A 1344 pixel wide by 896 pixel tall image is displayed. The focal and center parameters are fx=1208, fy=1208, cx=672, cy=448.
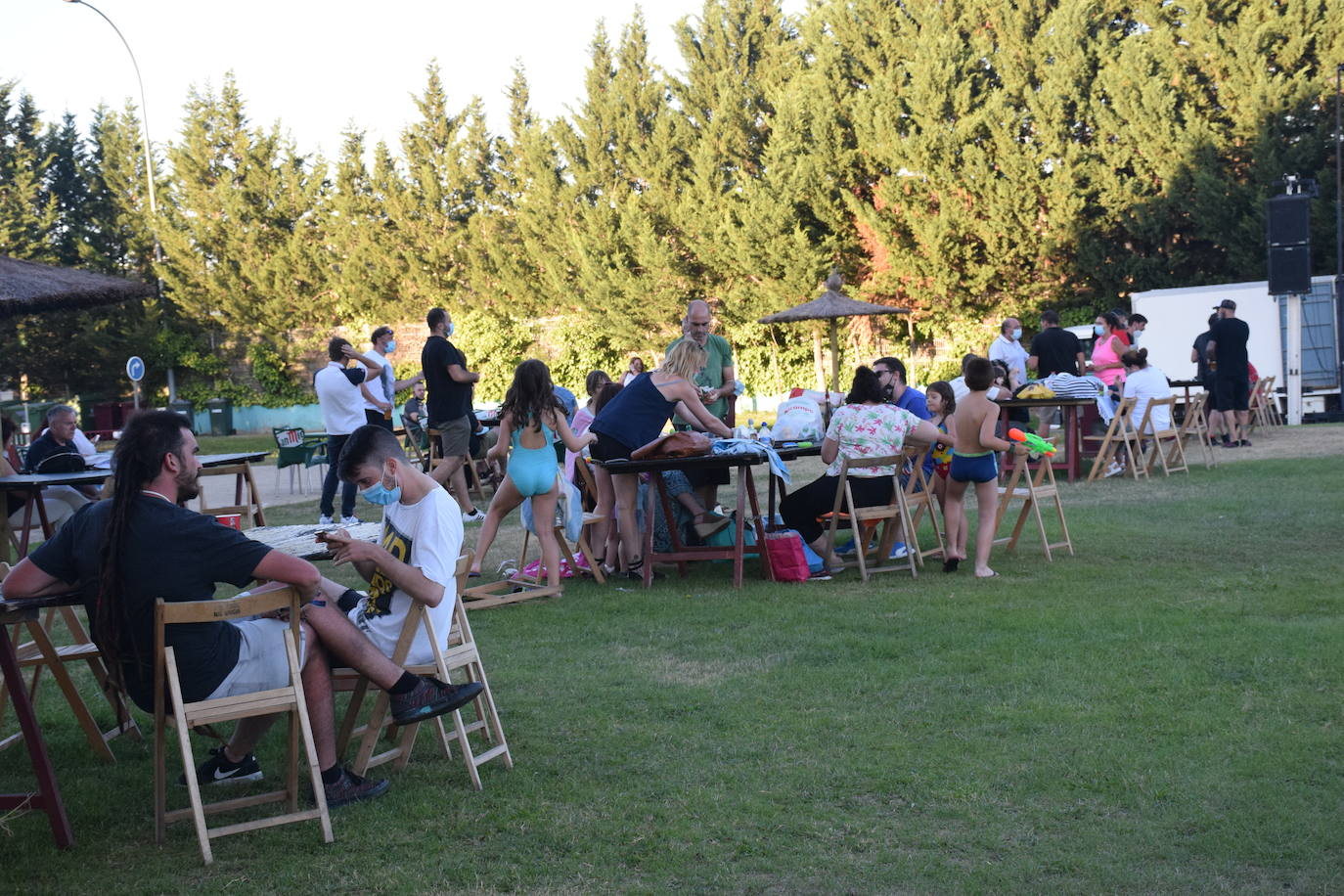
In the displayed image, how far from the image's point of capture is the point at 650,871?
3320mm

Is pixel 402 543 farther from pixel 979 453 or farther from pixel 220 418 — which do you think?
pixel 220 418

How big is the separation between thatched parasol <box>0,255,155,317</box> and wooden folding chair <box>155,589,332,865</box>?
11.3m

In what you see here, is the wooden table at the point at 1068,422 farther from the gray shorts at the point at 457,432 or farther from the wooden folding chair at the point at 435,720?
the wooden folding chair at the point at 435,720

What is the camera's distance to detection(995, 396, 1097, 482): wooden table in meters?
10.8

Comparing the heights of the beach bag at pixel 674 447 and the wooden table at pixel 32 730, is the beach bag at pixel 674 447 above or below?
above

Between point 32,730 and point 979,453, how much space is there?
548 centimetres

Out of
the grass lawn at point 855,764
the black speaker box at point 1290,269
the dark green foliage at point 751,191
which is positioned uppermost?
the dark green foliage at point 751,191

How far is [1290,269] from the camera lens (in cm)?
1728

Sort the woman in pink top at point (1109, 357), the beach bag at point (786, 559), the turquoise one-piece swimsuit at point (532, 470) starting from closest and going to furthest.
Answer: the turquoise one-piece swimsuit at point (532, 470), the beach bag at point (786, 559), the woman in pink top at point (1109, 357)

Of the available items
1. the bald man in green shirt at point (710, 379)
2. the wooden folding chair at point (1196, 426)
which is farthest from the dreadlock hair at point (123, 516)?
the wooden folding chair at point (1196, 426)

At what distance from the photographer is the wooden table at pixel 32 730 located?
3.59m

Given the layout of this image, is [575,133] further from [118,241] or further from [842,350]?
[118,241]

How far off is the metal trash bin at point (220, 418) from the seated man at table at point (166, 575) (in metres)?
30.3

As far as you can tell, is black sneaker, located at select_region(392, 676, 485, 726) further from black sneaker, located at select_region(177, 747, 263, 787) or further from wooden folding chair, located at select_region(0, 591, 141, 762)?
wooden folding chair, located at select_region(0, 591, 141, 762)
